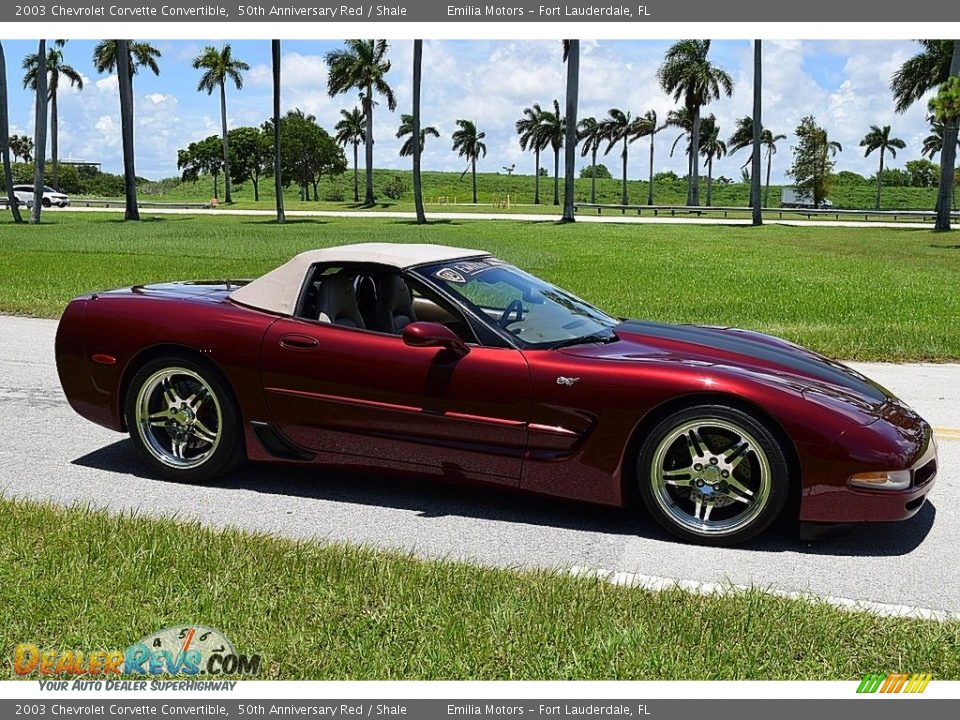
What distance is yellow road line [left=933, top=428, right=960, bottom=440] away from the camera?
259 inches

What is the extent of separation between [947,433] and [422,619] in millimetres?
4581

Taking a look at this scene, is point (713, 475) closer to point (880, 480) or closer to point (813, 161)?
point (880, 480)

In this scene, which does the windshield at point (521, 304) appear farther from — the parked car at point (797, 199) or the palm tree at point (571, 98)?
the parked car at point (797, 199)

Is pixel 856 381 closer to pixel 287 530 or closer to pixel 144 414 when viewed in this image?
pixel 287 530

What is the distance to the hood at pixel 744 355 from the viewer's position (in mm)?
4797

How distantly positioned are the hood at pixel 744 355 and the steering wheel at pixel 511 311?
1.31ft

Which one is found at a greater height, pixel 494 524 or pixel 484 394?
pixel 484 394

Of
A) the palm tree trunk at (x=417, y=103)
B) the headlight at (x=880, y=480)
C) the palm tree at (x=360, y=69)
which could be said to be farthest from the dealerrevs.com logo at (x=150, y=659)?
the palm tree at (x=360, y=69)

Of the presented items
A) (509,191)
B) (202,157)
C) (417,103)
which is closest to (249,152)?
(202,157)

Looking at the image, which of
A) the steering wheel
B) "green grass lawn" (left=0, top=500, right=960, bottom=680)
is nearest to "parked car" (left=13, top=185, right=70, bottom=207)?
the steering wheel

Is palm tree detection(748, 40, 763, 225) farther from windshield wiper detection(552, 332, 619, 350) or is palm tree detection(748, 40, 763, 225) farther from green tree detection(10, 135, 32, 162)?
green tree detection(10, 135, 32, 162)

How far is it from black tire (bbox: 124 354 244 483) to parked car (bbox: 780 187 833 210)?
69.4 m

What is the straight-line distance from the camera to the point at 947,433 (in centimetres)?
669

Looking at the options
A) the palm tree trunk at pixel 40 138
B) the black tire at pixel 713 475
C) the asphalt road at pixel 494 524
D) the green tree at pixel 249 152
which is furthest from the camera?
the green tree at pixel 249 152
